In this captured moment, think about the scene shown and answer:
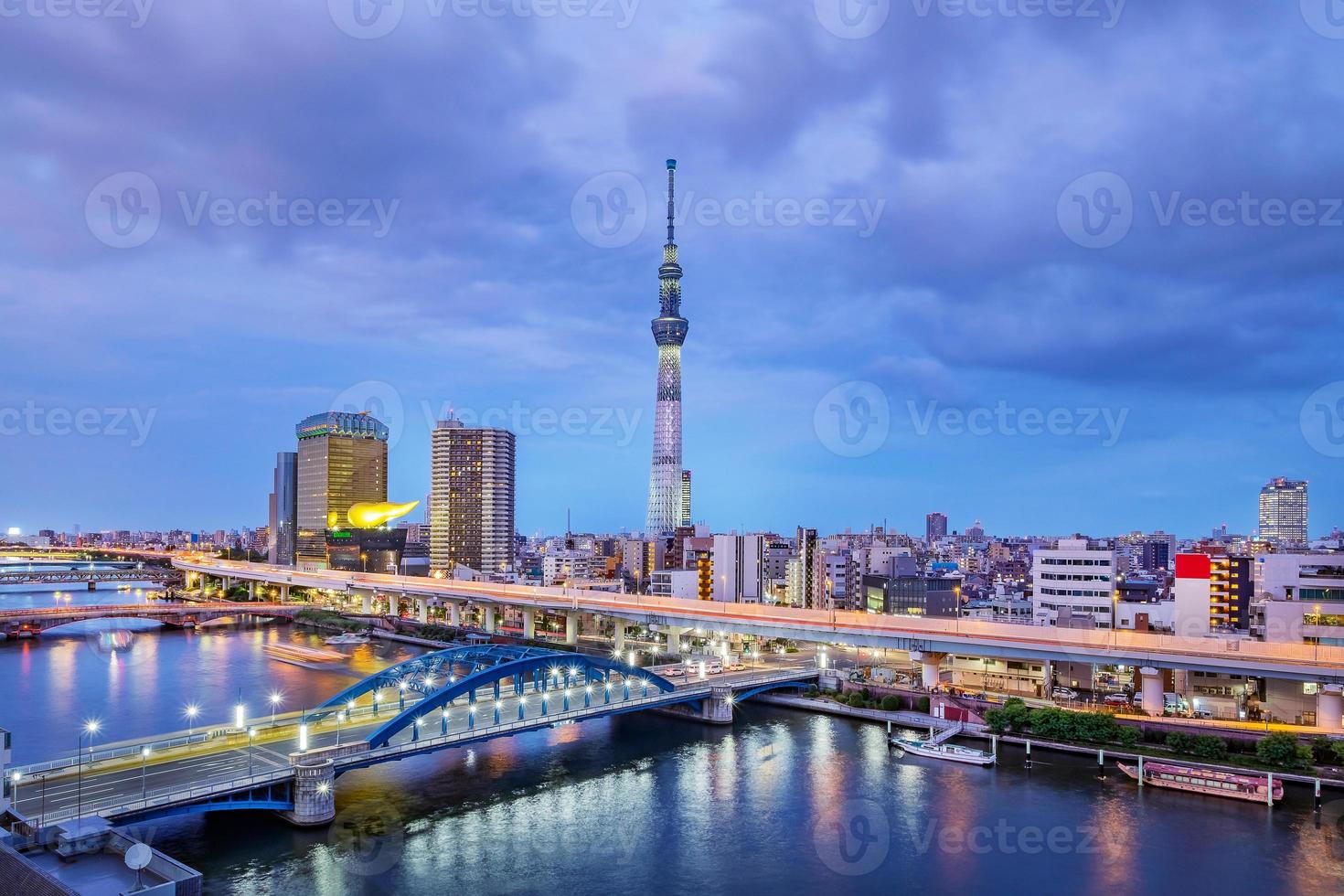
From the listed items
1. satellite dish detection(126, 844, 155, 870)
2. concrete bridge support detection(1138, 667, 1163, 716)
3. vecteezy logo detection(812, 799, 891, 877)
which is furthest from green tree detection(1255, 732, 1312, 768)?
satellite dish detection(126, 844, 155, 870)

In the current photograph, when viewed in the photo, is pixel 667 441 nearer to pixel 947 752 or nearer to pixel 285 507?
pixel 285 507

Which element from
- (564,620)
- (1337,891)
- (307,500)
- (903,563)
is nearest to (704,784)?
(1337,891)

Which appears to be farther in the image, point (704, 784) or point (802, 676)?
point (802, 676)

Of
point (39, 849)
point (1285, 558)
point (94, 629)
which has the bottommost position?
point (94, 629)

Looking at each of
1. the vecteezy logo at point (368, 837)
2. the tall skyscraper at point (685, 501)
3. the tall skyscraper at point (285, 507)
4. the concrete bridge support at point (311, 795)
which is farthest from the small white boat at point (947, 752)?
the tall skyscraper at point (285, 507)

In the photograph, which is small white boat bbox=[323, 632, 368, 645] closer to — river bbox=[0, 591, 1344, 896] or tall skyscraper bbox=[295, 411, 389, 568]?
river bbox=[0, 591, 1344, 896]

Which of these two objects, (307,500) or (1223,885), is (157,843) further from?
(307,500)

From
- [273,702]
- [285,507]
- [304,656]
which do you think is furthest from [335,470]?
[273,702]
